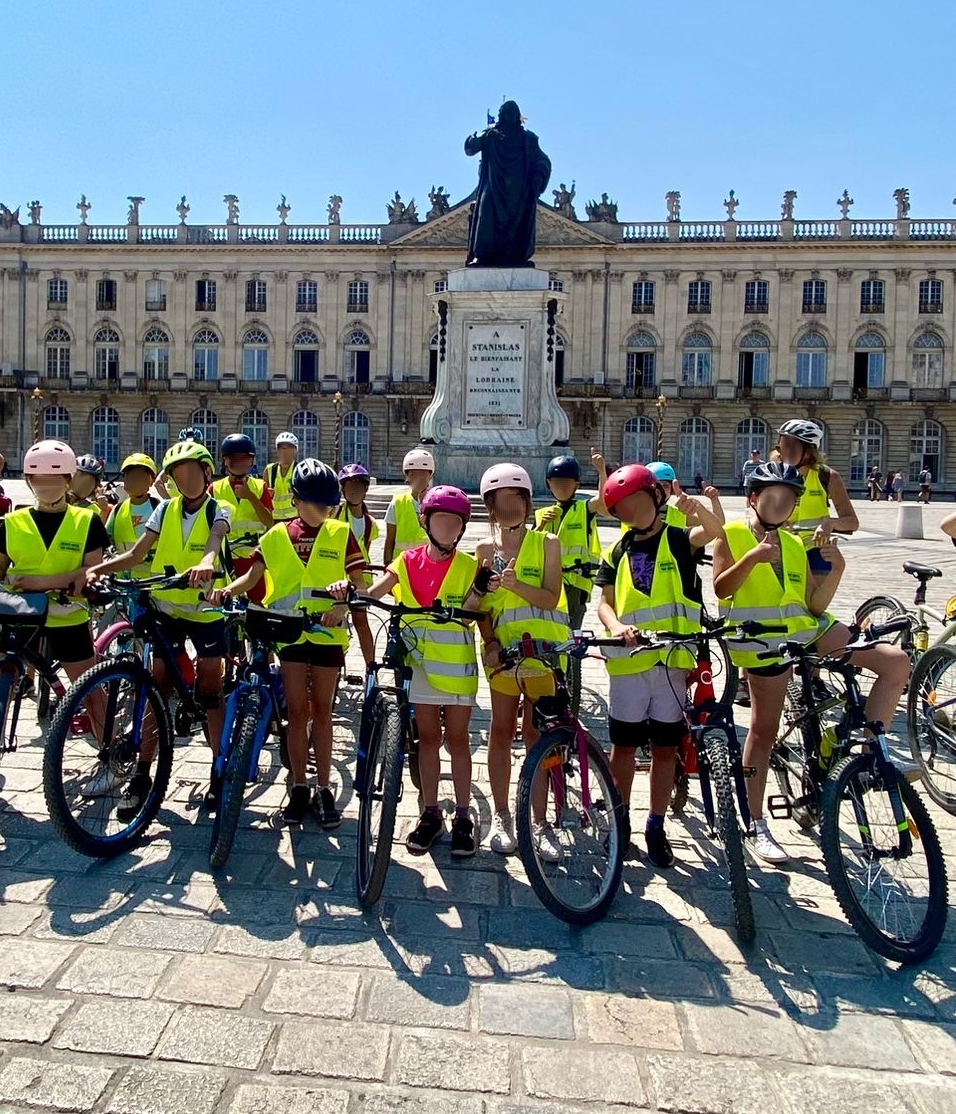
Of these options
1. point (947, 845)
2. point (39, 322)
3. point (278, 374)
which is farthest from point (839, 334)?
point (947, 845)

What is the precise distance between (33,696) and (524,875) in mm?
4045

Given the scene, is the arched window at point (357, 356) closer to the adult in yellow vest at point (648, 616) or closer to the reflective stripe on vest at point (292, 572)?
the reflective stripe on vest at point (292, 572)

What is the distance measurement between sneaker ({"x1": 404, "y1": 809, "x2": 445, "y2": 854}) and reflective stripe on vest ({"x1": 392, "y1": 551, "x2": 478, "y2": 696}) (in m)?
0.63

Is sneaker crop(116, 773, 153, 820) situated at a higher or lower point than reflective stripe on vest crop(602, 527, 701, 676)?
lower

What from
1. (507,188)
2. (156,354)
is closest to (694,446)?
(156,354)

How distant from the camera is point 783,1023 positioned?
2967 millimetres

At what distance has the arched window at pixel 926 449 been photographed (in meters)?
49.2

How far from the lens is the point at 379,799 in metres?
3.88

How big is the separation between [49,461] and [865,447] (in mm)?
50772

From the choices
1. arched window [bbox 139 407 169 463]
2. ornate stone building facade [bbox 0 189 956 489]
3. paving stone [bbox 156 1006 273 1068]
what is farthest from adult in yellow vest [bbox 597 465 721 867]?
arched window [bbox 139 407 169 463]

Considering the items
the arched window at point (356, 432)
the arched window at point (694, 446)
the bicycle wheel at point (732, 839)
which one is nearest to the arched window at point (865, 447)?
the arched window at point (694, 446)

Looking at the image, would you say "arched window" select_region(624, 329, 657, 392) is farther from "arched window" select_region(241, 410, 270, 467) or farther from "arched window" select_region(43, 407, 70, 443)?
"arched window" select_region(43, 407, 70, 443)

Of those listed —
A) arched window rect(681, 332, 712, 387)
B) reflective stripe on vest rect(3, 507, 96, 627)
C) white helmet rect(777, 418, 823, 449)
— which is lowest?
reflective stripe on vest rect(3, 507, 96, 627)

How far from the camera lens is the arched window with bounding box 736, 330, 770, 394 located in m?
50.2
